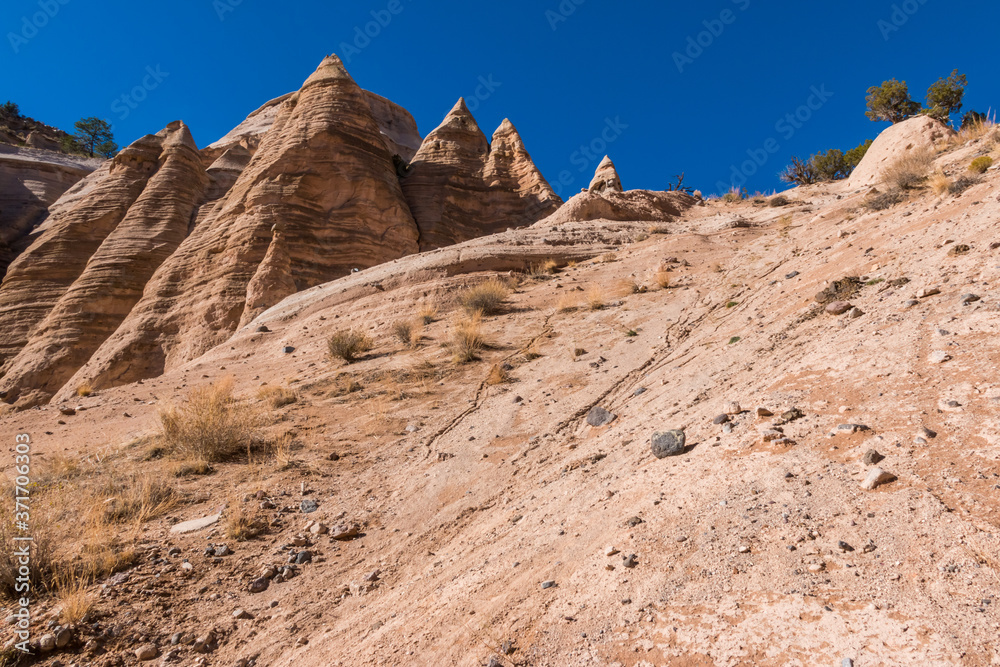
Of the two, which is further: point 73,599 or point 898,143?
point 898,143

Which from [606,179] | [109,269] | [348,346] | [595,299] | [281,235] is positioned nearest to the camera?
[348,346]

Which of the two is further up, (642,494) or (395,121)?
(395,121)

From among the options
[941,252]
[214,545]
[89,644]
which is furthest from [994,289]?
[89,644]

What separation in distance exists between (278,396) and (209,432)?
75.1 inches

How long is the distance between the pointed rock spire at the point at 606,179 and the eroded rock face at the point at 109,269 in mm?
20588

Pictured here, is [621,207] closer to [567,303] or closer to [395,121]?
[567,303]

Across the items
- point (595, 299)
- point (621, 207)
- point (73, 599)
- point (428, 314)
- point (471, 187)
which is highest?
point (471, 187)

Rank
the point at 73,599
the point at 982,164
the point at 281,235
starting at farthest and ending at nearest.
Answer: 1. the point at 281,235
2. the point at 982,164
3. the point at 73,599

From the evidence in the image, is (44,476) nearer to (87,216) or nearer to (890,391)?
(890,391)

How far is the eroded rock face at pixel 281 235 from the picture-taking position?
18.6 meters

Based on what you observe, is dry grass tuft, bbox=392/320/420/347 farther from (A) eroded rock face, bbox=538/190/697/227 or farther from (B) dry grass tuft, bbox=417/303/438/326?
(A) eroded rock face, bbox=538/190/697/227

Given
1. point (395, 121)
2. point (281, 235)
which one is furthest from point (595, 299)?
point (395, 121)

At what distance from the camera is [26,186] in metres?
34.5

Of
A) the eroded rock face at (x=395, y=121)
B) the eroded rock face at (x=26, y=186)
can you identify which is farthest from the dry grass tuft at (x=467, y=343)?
the eroded rock face at (x=395, y=121)
